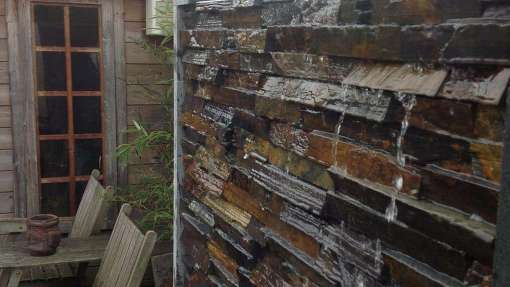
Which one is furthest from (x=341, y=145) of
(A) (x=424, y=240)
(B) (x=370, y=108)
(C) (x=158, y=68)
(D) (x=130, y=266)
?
(C) (x=158, y=68)

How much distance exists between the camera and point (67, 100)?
509 cm

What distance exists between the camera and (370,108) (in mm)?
1541

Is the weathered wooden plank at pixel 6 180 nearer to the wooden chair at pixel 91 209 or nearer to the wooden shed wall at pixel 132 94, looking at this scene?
the wooden shed wall at pixel 132 94

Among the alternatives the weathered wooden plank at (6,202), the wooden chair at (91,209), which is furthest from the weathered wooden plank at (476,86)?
the weathered wooden plank at (6,202)

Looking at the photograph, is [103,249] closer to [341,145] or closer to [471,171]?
[341,145]

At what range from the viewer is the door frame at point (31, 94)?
15.7 feet

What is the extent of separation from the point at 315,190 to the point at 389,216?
1.29 feet

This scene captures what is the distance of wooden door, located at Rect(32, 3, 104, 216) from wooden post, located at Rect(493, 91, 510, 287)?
4424mm

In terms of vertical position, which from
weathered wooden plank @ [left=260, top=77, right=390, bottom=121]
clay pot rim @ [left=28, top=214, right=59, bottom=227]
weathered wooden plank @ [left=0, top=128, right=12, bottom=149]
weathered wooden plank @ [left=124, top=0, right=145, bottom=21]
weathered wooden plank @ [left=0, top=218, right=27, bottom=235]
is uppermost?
weathered wooden plank @ [left=124, top=0, right=145, bottom=21]

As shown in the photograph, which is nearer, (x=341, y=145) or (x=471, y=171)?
(x=471, y=171)

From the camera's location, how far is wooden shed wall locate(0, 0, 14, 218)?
15.6 feet

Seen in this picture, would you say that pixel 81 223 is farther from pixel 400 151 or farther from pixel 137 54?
pixel 400 151

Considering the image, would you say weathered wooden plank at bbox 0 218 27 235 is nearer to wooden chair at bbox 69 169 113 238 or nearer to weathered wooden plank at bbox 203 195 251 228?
wooden chair at bbox 69 169 113 238

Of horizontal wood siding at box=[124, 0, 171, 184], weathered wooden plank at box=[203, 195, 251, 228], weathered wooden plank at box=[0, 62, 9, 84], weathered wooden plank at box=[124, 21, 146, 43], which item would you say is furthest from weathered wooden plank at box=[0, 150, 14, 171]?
weathered wooden plank at box=[203, 195, 251, 228]
